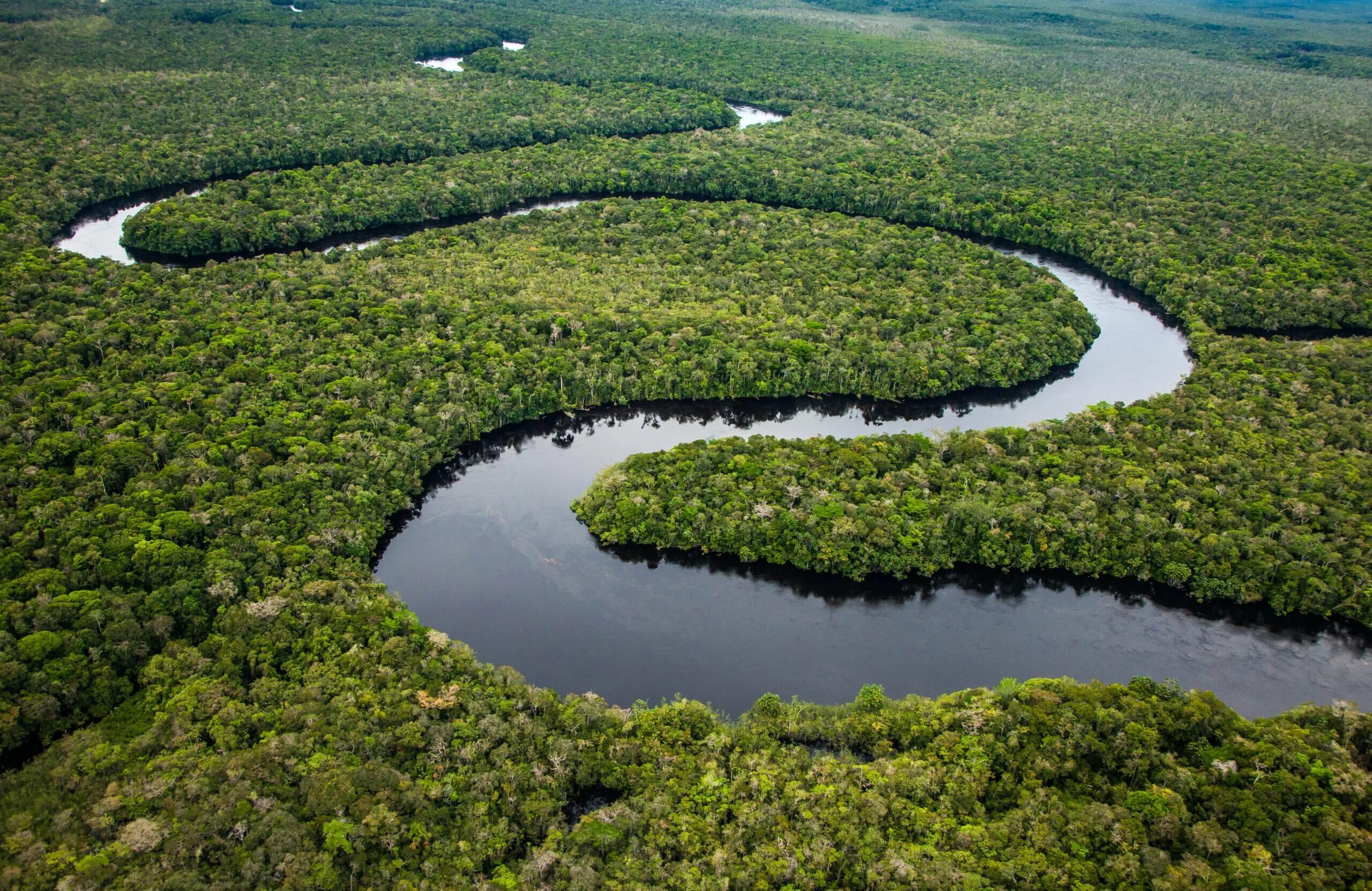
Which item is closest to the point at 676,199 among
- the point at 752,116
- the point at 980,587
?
the point at 752,116

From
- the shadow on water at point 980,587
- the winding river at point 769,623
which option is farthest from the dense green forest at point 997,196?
the winding river at point 769,623

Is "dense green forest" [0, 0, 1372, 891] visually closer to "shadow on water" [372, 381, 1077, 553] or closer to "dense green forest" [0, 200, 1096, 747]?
"dense green forest" [0, 200, 1096, 747]

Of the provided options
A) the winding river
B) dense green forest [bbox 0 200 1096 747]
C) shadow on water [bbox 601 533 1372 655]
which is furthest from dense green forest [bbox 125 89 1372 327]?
the winding river

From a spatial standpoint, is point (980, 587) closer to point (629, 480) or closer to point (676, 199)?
point (629, 480)

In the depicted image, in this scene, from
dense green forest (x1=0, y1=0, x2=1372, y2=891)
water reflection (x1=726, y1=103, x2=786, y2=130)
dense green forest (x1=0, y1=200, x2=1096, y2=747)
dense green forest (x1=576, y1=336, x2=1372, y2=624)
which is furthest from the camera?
water reflection (x1=726, y1=103, x2=786, y2=130)

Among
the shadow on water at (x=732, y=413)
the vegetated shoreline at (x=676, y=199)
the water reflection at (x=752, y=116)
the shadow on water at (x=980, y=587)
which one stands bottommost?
the shadow on water at (x=980, y=587)

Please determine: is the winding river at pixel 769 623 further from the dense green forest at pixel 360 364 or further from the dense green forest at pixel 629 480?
the dense green forest at pixel 360 364

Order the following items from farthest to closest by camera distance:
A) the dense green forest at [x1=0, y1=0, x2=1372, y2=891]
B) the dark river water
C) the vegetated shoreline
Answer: the vegetated shoreline < the dark river water < the dense green forest at [x1=0, y1=0, x2=1372, y2=891]
